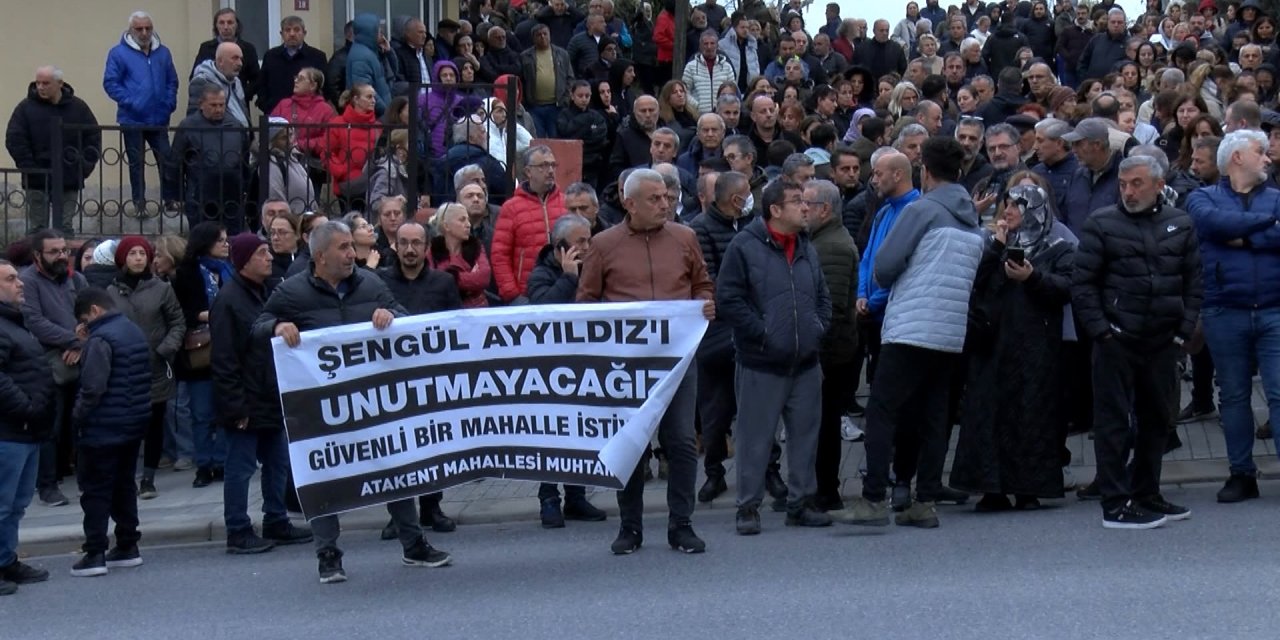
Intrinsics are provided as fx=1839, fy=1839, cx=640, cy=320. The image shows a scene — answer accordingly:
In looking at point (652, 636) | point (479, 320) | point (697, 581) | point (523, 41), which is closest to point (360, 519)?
point (479, 320)

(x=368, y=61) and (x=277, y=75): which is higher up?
(x=368, y=61)

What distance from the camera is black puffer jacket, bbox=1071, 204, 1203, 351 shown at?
9.78m

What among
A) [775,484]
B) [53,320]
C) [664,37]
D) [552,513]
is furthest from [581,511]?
[664,37]

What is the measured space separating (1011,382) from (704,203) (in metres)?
2.63

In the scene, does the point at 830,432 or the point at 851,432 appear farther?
the point at 851,432

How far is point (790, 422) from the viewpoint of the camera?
10180 millimetres

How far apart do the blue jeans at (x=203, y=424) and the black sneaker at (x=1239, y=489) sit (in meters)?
6.60

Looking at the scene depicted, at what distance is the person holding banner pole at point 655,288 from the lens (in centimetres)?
977

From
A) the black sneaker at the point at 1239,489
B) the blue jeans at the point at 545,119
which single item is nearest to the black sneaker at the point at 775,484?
the black sneaker at the point at 1239,489

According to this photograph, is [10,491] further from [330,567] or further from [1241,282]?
[1241,282]

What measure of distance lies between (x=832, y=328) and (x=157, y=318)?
4.78 metres

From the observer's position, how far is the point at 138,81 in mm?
16625

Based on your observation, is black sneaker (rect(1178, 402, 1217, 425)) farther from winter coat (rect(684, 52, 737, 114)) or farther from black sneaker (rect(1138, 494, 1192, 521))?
winter coat (rect(684, 52, 737, 114))

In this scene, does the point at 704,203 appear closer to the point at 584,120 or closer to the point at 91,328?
the point at 91,328
